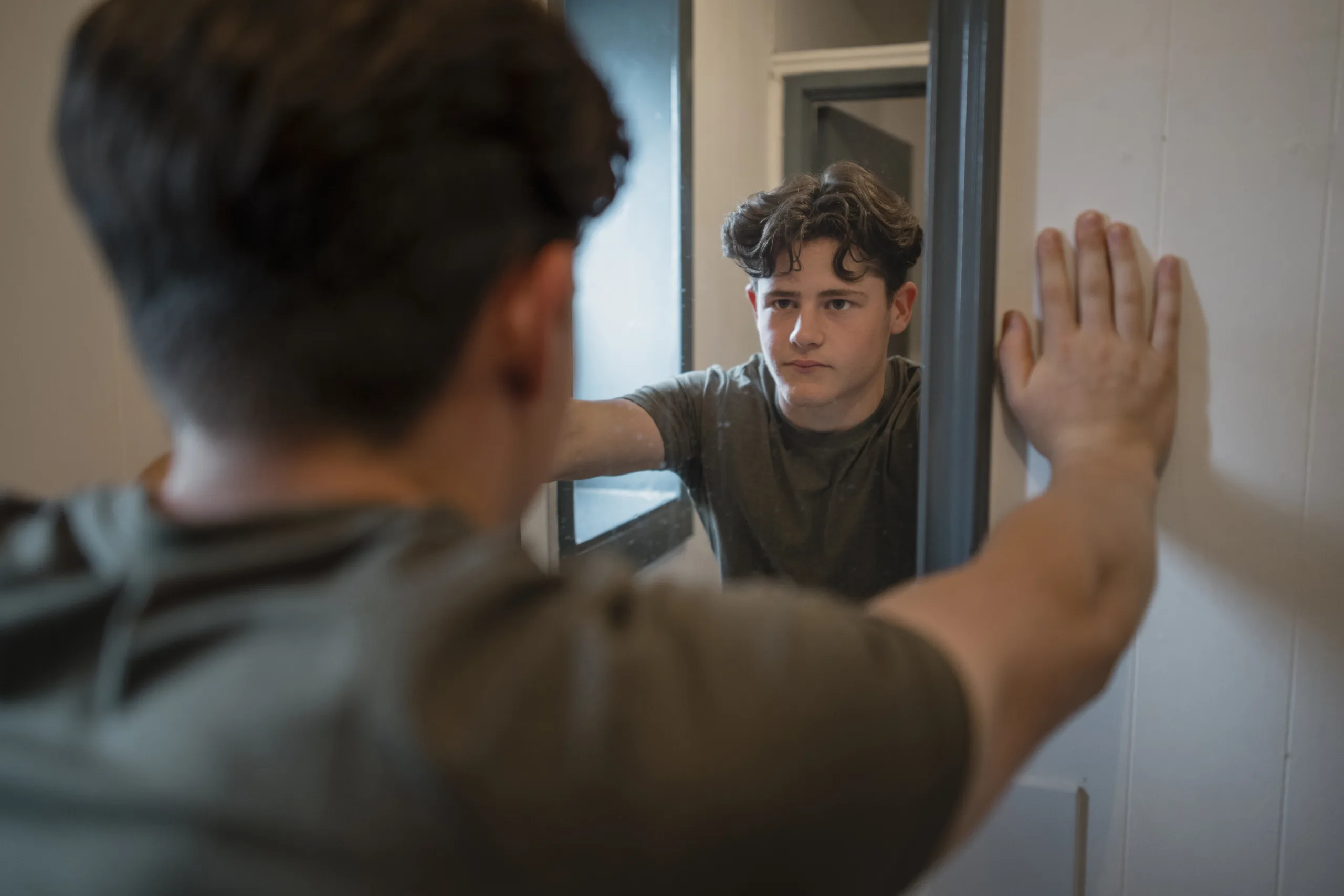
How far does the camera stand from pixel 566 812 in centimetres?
36

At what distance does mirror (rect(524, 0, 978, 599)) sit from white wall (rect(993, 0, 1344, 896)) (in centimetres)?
10

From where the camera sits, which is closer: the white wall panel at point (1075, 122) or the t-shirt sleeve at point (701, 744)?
the t-shirt sleeve at point (701, 744)

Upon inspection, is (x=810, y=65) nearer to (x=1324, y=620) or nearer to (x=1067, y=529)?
(x=1067, y=529)

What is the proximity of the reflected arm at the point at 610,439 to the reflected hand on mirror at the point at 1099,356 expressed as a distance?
0.39m

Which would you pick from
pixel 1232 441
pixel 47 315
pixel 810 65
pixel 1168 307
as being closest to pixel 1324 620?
→ pixel 1232 441

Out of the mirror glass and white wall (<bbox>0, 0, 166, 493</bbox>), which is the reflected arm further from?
white wall (<bbox>0, 0, 166, 493</bbox>)

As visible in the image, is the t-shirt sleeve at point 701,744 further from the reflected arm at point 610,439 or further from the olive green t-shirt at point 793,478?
the reflected arm at point 610,439

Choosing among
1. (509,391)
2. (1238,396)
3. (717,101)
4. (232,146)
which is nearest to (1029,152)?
(1238,396)

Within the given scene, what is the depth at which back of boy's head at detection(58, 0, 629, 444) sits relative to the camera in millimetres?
381

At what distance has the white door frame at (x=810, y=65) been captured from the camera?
791 millimetres

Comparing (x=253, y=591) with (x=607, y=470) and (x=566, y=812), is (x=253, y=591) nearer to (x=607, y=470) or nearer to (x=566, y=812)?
(x=566, y=812)

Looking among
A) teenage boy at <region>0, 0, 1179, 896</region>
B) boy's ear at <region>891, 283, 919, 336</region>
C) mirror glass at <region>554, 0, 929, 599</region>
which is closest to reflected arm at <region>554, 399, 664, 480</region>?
mirror glass at <region>554, 0, 929, 599</region>

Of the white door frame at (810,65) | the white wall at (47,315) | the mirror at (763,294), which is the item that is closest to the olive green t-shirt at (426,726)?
the mirror at (763,294)

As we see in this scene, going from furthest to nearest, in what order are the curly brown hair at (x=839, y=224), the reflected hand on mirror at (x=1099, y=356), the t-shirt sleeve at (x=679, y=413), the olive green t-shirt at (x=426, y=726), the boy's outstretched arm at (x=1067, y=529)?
1. the t-shirt sleeve at (x=679, y=413)
2. the curly brown hair at (x=839, y=224)
3. the reflected hand on mirror at (x=1099, y=356)
4. the boy's outstretched arm at (x=1067, y=529)
5. the olive green t-shirt at (x=426, y=726)
